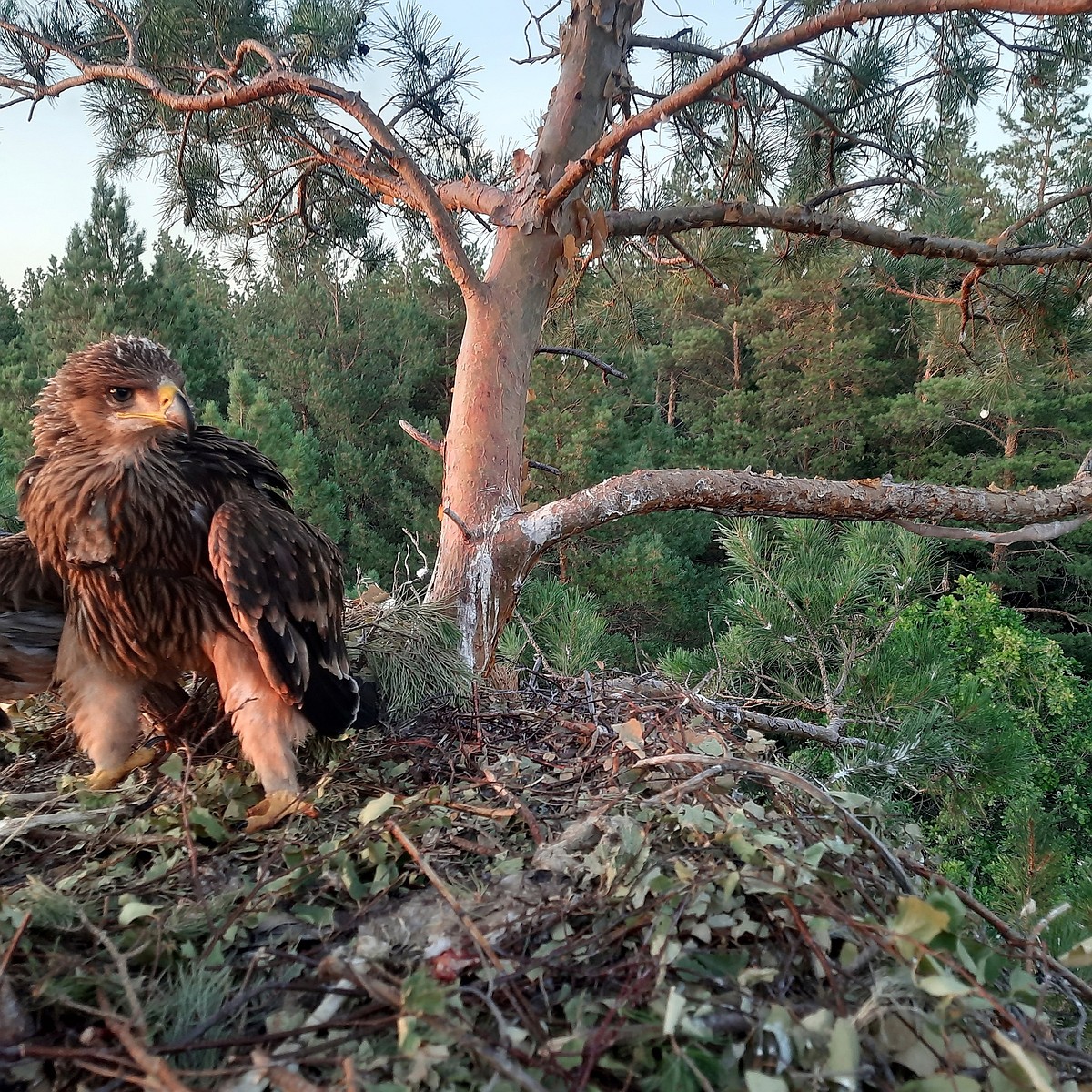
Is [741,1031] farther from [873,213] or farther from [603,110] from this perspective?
[873,213]

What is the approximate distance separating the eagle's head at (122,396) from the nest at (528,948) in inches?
32.8

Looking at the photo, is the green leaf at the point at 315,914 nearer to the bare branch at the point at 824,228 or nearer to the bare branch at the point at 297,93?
the bare branch at the point at 297,93

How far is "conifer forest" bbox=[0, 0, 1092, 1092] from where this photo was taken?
91cm

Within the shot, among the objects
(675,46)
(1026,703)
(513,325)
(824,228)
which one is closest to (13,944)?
(513,325)

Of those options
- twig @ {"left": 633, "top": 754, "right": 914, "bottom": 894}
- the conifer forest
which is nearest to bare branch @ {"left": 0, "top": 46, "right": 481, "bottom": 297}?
the conifer forest

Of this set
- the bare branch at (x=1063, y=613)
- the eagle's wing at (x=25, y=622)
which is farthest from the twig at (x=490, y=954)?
the bare branch at (x=1063, y=613)

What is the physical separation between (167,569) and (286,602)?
29 cm

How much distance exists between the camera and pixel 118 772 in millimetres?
1877

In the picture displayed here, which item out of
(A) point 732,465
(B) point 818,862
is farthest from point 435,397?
(B) point 818,862

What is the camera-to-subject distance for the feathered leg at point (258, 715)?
173cm

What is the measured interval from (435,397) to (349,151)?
37.6 ft

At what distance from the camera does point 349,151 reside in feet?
10.9

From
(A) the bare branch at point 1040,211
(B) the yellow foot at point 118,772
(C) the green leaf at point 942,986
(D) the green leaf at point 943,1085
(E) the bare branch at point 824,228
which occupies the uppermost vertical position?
(A) the bare branch at point 1040,211

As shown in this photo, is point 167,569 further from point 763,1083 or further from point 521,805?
point 763,1083
